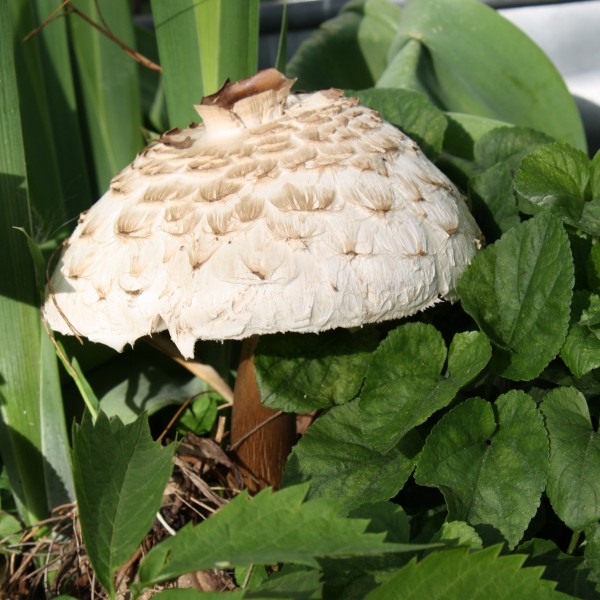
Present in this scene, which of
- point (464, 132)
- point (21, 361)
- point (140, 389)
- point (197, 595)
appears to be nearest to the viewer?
point (197, 595)

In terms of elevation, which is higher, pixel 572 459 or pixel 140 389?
pixel 572 459

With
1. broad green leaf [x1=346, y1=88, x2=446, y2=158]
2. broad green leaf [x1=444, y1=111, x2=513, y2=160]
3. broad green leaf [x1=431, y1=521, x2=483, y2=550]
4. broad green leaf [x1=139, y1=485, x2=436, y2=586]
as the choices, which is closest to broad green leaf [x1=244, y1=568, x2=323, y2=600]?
broad green leaf [x1=139, y1=485, x2=436, y2=586]

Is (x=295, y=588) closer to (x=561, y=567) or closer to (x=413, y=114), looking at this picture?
(x=561, y=567)

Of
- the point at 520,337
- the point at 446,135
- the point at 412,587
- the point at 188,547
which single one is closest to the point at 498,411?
the point at 520,337

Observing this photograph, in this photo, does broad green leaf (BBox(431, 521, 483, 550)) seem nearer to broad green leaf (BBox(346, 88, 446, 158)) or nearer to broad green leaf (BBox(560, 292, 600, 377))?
broad green leaf (BBox(560, 292, 600, 377))

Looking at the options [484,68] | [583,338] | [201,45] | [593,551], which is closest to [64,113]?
[201,45]

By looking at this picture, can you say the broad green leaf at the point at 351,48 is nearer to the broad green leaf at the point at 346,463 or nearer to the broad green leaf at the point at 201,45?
the broad green leaf at the point at 201,45

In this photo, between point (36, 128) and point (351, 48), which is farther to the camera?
point (351, 48)
